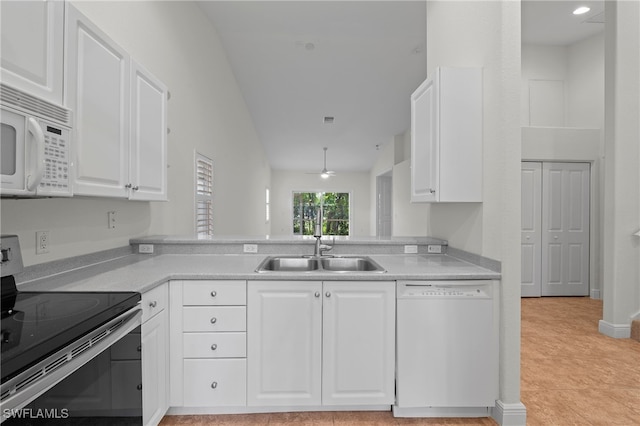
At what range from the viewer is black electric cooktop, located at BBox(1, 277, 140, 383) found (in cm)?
89

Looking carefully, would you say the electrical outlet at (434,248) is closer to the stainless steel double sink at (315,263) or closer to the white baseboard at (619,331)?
the stainless steel double sink at (315,263)

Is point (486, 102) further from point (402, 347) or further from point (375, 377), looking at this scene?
point (375, 377)

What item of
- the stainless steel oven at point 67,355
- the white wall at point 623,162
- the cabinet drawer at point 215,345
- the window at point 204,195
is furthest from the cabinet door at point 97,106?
the white wall at point 623,162

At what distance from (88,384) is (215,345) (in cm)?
89

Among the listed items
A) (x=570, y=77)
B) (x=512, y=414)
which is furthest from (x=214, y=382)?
(x=570, y=77)

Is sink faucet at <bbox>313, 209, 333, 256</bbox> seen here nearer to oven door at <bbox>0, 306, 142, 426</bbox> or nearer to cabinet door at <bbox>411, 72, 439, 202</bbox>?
cabinet door at <bbox>411, 72, 439, 202</bbox>

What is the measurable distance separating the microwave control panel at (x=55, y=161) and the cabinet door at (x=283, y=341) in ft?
3.38

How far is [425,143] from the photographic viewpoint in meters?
2.30

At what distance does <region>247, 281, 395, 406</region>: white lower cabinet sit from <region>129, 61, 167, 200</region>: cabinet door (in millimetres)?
926

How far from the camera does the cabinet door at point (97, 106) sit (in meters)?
1.44

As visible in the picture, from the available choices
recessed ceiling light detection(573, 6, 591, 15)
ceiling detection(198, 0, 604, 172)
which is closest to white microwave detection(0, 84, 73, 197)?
ceiling detection(198, 0, 604, 172)

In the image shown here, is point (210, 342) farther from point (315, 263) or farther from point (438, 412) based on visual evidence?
point (438, 412)

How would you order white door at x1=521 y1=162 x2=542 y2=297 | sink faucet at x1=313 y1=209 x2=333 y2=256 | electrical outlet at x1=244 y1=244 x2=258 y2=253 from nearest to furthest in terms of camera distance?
1. sink faucet at x1=313 y1=209 x2=333 y2=256
2. electrical outlet at x1=244 y1=244 x2=258 y2=253
3. white door at x1=521 y1=162 x2=542 y2=297

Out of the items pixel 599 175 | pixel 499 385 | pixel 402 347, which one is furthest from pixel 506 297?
pixel 599 175
